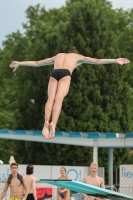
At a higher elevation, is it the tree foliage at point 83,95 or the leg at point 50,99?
the tree foliage at point 83,95

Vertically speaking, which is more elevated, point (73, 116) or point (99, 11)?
point (99, 11)

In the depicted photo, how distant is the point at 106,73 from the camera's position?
130 feet

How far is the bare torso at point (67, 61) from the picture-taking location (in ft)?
42.6

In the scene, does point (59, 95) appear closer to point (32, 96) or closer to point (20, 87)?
point (32, 96)

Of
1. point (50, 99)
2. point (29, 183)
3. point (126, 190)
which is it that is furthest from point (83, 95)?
point (50, 99)

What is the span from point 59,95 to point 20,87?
33.8 metres

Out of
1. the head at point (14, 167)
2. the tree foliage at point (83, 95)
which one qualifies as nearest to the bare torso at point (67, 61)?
the head at point (14, 167)

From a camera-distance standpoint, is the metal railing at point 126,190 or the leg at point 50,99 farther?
the metal railing at point 126,190

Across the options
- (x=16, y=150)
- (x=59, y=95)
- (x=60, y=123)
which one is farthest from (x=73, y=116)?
(x=59, y=95)

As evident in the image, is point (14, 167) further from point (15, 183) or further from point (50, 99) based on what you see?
point (50, 99)

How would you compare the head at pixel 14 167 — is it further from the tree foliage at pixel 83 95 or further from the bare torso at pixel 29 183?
the tree foliage at pixel 83 95

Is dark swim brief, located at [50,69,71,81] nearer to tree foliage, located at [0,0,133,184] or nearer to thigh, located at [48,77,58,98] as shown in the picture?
thigh, located at [48,77,58,98]

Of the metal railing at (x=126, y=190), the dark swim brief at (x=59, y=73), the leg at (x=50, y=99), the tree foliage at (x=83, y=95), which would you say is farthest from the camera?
the tree foliage at (x=83, y=95)

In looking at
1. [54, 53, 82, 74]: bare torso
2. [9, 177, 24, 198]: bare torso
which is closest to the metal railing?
[9, 177, 24, 198]: bare torso
